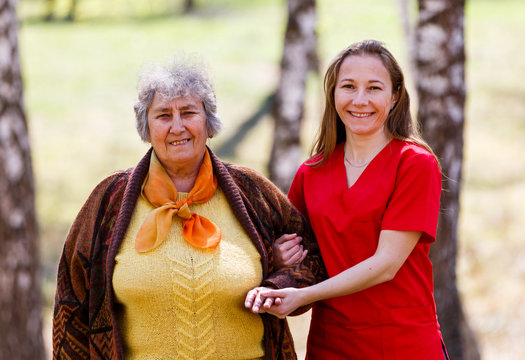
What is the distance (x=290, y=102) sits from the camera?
8188mm

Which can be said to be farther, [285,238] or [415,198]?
[285,238]

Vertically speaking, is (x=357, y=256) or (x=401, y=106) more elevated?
(x=401, y=106)

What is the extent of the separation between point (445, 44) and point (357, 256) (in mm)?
2015

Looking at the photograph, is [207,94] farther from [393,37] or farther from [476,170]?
[393,37]

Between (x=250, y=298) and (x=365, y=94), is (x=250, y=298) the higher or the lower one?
the lower one

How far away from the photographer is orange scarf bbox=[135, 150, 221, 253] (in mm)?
2789

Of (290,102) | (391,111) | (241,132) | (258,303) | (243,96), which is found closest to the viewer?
(258,303)

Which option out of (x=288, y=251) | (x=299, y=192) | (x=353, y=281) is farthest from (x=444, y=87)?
(x=353, y=281)

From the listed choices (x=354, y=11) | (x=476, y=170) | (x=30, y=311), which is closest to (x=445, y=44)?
(x=30, y=311)

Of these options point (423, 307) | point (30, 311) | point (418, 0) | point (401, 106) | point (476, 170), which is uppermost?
point (418, 0)

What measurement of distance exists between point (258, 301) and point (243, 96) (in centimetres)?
1249

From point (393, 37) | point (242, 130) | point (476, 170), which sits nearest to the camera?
point (476, 170)

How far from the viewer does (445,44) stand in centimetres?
432

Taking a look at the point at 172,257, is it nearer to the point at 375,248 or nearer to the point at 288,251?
the point at 288,251
